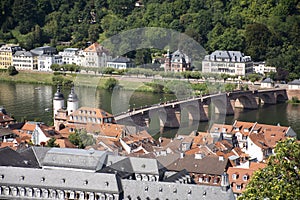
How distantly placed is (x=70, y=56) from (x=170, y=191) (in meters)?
41.7

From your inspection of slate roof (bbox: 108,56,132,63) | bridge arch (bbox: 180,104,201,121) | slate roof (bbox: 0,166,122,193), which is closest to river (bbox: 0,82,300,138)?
bridge arch (bbox: 180,104,201,121)

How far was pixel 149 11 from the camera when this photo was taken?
66938mm

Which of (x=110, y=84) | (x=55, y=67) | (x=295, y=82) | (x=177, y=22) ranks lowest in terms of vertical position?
(x=110, y=84)

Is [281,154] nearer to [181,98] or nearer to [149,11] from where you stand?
[181,98]

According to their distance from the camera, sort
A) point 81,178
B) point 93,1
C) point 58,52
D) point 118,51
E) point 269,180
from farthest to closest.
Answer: point 93,1 < point 58,52 < point 118,51 < point 81,178 < point 269,180

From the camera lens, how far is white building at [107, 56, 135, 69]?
190ft

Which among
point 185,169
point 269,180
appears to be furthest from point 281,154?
point 185,169

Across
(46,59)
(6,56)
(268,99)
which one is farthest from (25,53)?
(268,99)

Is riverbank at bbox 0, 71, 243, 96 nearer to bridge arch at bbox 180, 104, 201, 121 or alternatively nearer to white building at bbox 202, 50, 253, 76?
white building at bbox 202, 50, 253, 76

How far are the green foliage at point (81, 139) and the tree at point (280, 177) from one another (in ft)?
47.1

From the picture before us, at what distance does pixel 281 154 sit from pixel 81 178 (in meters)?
7.74

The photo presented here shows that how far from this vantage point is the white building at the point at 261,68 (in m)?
56.2

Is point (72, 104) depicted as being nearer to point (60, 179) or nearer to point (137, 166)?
point (137, 166)

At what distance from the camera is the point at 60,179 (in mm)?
21297
